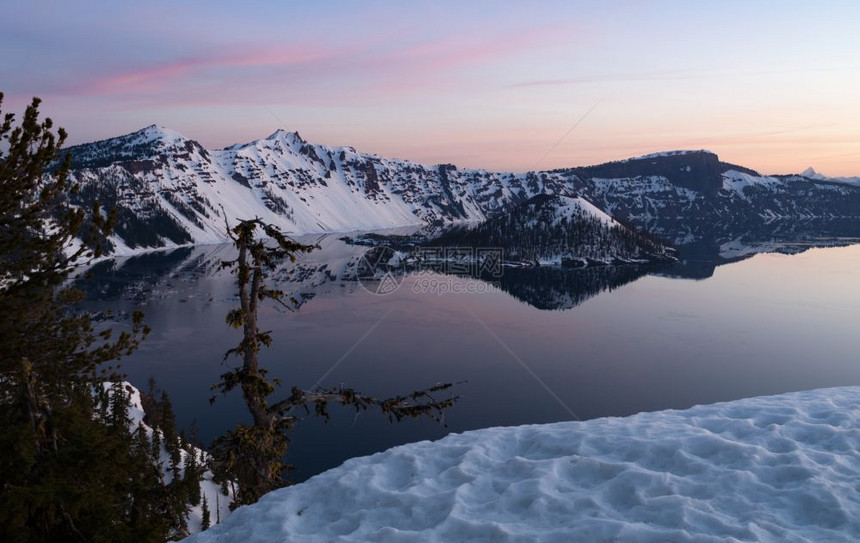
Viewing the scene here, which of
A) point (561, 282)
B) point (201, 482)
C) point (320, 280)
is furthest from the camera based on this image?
point (561, 282)

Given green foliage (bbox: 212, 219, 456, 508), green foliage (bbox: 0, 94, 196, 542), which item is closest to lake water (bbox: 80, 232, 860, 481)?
green foliage (bbox: 212, 219, 456, 508)

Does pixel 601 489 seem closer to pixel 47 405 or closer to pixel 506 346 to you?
pixel 47 405

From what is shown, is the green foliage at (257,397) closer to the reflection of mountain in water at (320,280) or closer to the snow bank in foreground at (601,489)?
the snow bank in foreground at (601,489)

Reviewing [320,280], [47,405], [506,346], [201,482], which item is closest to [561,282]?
[320,280]

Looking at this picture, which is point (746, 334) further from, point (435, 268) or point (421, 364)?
point (435, 268)

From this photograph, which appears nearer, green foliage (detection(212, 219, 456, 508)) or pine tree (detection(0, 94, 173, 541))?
pine tree (detection(0, 94, 173, 541))

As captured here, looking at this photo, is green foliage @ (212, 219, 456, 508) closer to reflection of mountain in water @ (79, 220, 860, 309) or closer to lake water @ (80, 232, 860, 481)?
lake water @ (80, 232, 860, 481)

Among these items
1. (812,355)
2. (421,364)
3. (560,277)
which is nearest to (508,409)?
(421,364)

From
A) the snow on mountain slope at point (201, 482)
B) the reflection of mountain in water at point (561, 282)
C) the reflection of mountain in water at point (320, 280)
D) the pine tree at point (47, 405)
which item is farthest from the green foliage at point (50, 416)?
the reflection of mountain in water at point (561, 282)
